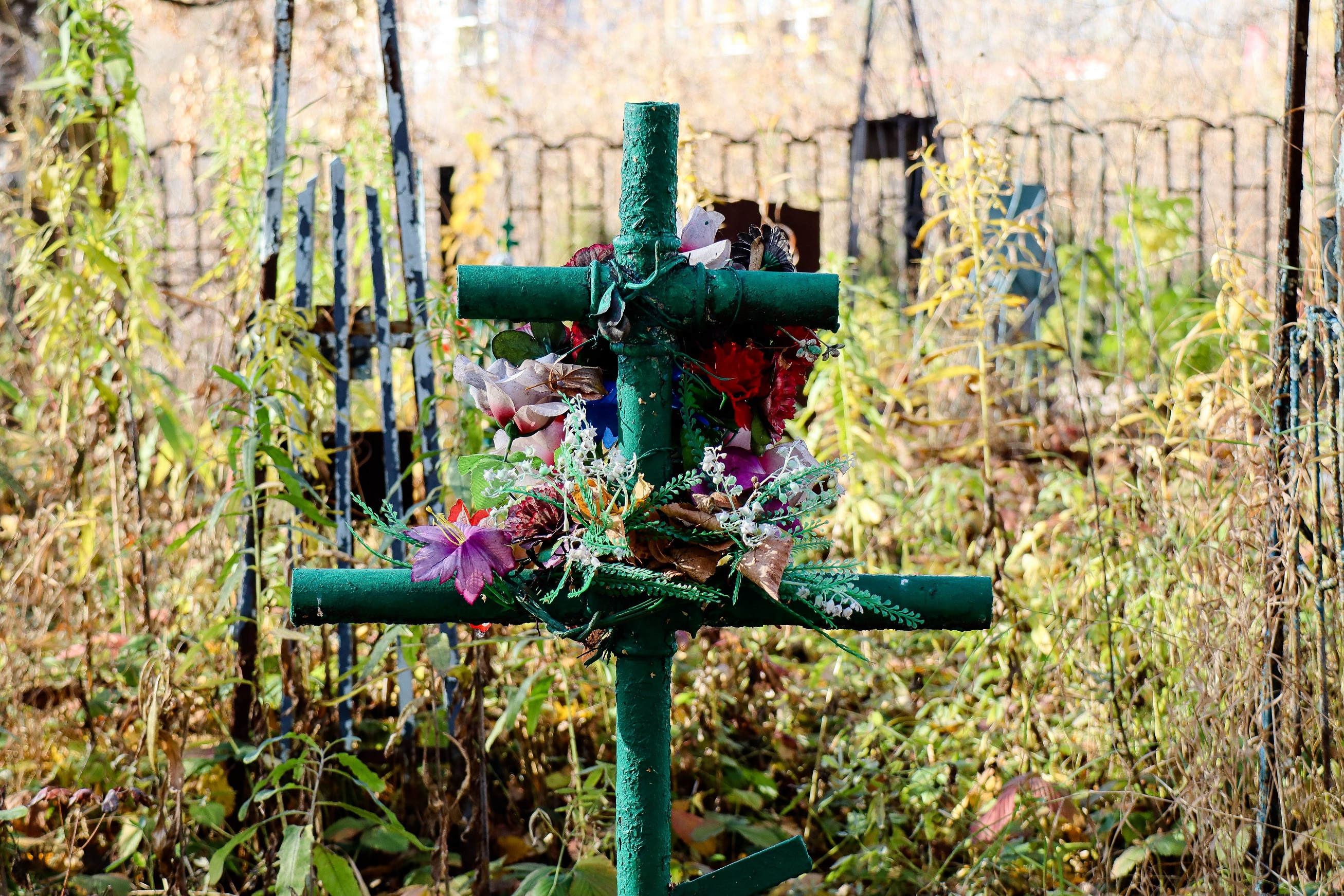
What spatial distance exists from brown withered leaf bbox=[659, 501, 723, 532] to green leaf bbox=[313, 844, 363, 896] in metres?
1.01

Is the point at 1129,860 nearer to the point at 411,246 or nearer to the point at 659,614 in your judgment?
the point at 659,614

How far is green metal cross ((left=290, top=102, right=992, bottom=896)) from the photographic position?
1153mm

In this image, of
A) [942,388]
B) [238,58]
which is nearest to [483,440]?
[942,388]

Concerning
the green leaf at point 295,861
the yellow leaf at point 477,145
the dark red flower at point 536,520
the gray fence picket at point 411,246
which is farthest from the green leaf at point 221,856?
the yellow leaf at point 477,145

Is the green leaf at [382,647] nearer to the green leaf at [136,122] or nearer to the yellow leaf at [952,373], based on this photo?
the green leaf at [136,122]

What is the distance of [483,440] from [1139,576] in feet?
4.25

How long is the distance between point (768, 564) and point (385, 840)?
1318 millimetres

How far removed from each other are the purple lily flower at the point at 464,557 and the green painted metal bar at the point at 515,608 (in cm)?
3

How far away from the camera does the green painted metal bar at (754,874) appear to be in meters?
1.23

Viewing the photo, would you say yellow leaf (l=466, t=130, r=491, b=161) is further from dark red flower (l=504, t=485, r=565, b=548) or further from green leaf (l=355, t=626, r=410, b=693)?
dark red flower (l=504, t=485, r=565, b=548)

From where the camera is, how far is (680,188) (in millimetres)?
2840

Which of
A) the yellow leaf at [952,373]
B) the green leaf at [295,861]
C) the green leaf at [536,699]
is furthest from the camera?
the yellow leaf at [952,373]

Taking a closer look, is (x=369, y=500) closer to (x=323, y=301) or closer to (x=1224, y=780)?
(x=323, y=301)

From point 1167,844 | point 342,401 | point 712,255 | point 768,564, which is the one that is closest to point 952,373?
point 1167,844
